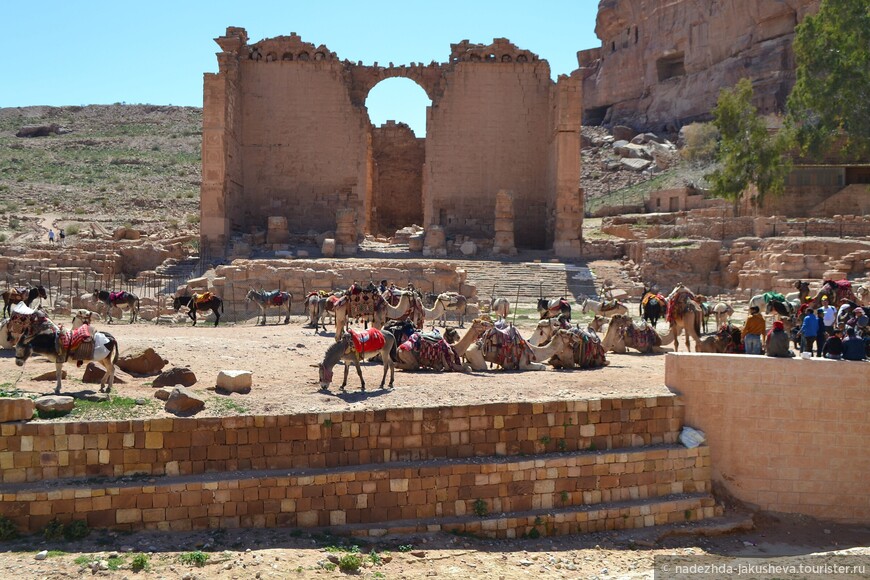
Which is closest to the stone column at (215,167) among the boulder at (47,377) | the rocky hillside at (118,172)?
the rocky hillside at (118,172)

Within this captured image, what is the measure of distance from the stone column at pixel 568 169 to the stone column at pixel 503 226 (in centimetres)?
145

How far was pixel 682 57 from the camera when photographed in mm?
56531

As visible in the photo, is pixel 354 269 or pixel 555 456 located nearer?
pixel 555 456

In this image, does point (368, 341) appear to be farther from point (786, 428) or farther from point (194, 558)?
point (786, 428)

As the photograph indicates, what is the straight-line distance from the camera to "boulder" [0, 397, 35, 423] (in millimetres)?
8852

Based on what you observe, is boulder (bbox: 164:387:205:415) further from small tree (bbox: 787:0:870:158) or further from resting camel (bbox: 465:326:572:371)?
small tree (bbox: 787:0:870:158)

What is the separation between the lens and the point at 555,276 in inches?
973

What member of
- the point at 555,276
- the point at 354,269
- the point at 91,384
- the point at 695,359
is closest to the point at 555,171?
the point at 555,276

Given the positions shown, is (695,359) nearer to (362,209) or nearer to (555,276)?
(555,276)

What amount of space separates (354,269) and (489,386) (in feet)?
36.5

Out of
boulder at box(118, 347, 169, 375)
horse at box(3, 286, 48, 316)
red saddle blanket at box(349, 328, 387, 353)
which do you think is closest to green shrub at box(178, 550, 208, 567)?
red saddle blanket at box(349, 328, 387, 353)

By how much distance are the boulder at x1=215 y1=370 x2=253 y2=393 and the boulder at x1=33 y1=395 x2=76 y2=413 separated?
1714 millimetres

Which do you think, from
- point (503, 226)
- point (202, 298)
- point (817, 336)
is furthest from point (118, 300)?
point (503, 226)

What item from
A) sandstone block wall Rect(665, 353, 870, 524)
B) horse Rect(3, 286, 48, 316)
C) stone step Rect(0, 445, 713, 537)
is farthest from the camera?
horse Rect(3, 286, 48, 316)
